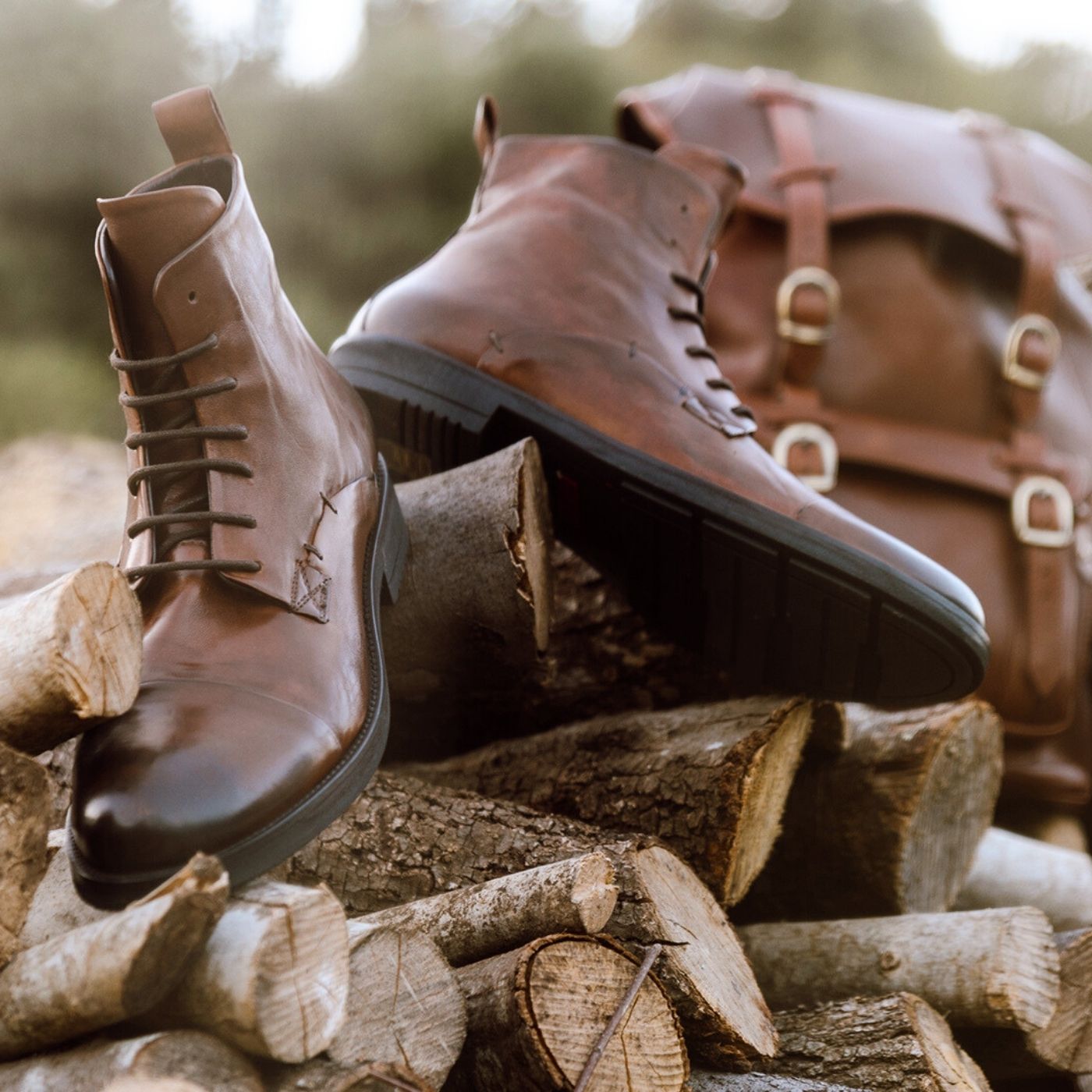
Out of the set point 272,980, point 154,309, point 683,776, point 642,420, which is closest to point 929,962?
point 683,776

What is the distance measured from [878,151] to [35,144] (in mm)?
5781

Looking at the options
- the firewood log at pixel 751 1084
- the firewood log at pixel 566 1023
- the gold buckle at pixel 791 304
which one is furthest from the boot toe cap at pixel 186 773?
the gold buckle at pixel 791 304

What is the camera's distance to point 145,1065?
775 millimetres

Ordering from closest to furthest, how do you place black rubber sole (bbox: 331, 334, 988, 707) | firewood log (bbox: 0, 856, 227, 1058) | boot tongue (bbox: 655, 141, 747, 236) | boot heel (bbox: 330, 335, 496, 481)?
firewood log (bbox: 0, 856, 227, 1058)
black rubber sole (bbox: 331, 334, 988, 707)
boot heel (bbox: 330, 335, 496, 481)
boot tongue (bbox: 655, 141, 747, 236)

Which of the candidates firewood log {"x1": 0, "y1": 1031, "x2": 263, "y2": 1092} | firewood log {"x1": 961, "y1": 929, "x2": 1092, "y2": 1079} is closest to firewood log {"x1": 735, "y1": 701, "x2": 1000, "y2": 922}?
firewood log {"x1": 961, "y1": 929, "x2": 1092, "y2": 1079}

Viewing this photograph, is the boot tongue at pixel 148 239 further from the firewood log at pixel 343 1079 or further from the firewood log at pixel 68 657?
the firewood log at pixel 343 1079

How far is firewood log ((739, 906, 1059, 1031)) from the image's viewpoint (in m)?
1.26

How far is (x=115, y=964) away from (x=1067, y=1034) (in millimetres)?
1026

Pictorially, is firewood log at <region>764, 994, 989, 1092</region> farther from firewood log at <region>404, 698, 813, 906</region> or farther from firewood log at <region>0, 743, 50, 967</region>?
firewood log at <region>0, 743, 50, 967</region>

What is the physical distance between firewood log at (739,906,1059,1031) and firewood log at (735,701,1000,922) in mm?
117

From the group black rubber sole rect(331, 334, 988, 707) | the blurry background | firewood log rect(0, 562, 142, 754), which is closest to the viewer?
firewood log rect(0, 562, 142, 754)

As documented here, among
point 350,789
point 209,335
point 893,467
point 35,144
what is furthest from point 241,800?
point 35,144

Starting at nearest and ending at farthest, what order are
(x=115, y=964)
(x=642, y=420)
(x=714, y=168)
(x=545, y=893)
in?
(x=115, y=964) → (x=545, y=893) → (x=642, y=420) → (x=714, y=168)

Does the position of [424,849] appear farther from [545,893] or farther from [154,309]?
[154,309]
